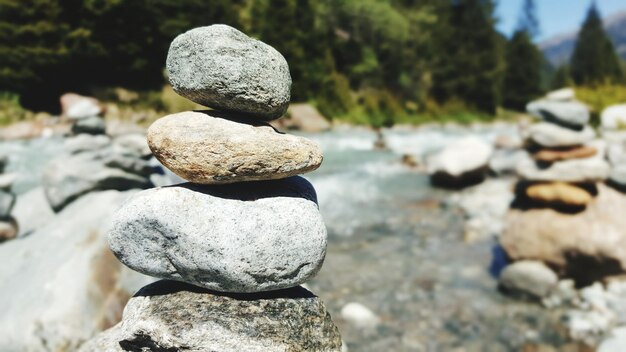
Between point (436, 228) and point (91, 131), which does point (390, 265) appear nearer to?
point (436, 228)

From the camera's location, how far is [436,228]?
10.4 metres

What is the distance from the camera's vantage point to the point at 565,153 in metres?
7.48

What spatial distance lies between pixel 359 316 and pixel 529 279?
258 centimetres

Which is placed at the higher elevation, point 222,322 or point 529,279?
point 222,322

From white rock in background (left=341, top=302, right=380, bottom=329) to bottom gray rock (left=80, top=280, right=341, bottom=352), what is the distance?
3029 mm

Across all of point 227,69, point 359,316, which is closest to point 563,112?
point 359,316

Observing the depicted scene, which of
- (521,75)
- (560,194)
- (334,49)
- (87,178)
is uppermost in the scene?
(560,194)

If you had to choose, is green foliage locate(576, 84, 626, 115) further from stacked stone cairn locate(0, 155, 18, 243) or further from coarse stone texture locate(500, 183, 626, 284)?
stacked stone cairn locate(0, 155, 18, 243)

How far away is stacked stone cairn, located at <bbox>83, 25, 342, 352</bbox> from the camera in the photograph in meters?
2.72

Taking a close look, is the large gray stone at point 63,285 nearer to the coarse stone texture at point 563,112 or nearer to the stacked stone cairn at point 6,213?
the stacked stone cairn at point 6,213

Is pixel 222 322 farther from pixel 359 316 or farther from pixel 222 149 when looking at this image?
pixel 359 316

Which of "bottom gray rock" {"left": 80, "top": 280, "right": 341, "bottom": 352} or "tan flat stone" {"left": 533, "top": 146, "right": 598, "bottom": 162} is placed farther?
"tan flat stone" {"left": 533, "top": 146, "right": 598, "bottom": 162}

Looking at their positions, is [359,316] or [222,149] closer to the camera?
[222,149]

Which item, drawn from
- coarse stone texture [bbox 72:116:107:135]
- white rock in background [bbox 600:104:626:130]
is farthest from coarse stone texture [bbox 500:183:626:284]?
white rock in background [bbox 600:104:626:130]
